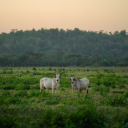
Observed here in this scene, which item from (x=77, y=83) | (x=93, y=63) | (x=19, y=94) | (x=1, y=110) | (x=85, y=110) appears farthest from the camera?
(x=93, y=63)

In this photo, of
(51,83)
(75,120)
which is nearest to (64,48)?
(51,83)

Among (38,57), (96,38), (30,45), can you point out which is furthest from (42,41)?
(38,57)

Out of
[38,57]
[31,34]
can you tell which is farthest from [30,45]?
[38,57]

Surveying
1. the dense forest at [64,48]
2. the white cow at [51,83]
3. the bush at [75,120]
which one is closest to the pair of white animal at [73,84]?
the white cow at [51,83]

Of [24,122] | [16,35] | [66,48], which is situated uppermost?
[16,35]

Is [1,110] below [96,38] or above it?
below

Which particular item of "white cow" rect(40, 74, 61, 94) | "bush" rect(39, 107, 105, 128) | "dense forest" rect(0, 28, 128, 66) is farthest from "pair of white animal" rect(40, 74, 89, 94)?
"dense forest" rect(0, 28, 128, 66)

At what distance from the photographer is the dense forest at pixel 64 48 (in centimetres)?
8243

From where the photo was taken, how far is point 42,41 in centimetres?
13850

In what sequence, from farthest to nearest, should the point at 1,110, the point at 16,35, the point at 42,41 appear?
the point at 16,35 < the point at 42,41 < the point at 1,110

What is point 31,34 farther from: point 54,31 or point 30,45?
point 30,45

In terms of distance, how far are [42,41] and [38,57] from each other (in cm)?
5633

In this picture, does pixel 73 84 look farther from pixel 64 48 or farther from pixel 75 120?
pixel 64 48

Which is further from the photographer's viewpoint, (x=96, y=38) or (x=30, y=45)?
(x=96, y=38)
